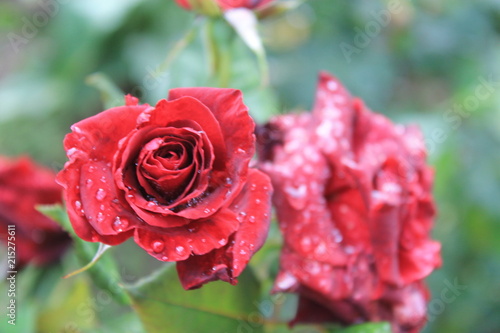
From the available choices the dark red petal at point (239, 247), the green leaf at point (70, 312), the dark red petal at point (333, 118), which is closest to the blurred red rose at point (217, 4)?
the dark red petal at point (333, 118)

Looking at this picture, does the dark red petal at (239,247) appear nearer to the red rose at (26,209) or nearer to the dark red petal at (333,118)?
the dark red petal at (333,118)

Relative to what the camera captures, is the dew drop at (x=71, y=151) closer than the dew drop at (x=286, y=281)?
Yes

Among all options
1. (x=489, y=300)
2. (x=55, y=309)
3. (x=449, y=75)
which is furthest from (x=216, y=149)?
(x=449, y=75)

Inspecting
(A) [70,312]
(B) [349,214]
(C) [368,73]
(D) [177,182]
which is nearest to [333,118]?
(B) [349,214]

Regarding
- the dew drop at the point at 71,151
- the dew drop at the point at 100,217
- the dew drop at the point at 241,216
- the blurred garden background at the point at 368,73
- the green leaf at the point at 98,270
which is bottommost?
the blurred garden background at the point at 368,73

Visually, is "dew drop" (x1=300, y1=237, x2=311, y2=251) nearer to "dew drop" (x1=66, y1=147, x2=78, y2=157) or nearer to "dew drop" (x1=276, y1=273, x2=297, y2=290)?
"dew drop" (x1=276, y1=273, x2=297, y2=290)

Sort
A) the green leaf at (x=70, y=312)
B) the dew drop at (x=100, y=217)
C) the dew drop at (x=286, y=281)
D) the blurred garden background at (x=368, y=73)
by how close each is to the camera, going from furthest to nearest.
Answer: the blurred garden background at (x=368, y=73) < the green leaf at (x=70, y=312) < the dew drop at (x=286, y=281) < the dew drop at (x=100, y=217)

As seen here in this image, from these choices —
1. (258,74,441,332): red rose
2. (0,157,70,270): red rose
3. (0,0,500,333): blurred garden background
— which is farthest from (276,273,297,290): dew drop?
(0,0,500,333): blurred garden background

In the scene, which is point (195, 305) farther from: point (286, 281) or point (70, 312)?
point (70, 312)
